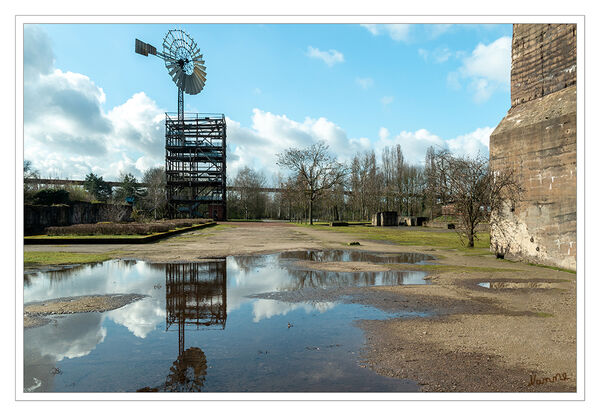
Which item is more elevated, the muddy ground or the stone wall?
the stone wall

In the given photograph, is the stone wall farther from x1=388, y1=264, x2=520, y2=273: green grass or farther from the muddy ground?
the muddy ground

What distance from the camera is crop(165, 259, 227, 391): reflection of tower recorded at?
354cm

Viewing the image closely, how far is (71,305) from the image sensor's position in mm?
6125

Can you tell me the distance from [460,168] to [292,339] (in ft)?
43.0

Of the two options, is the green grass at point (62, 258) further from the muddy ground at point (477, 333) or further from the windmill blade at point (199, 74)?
the windmill blade at point (199, 74)

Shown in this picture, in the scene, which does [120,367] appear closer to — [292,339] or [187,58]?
[292,339]

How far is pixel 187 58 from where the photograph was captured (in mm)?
60250

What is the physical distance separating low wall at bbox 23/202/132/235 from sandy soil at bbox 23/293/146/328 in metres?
16.1

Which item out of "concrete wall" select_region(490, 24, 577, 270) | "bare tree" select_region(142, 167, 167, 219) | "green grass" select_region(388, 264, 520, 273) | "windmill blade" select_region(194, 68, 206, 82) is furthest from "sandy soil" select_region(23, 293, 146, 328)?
"windmill blade" select_region(194, 68, 206, 82)

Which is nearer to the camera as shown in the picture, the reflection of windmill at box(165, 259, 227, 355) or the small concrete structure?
the reflection of windmill at box(165, 259, 227, 355)

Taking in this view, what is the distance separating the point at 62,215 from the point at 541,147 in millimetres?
26151

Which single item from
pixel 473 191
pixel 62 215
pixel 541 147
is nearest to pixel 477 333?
pixel 541 147

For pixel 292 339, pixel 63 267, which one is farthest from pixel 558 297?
pixel 63 267
